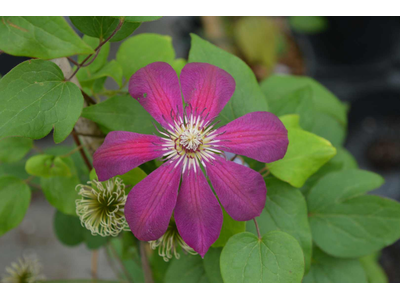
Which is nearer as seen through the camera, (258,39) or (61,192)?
(61,192)

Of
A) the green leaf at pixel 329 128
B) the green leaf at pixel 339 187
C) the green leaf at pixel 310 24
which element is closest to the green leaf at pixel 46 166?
the green leaf at pixel 339 187

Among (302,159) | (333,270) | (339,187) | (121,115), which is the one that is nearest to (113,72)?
(121,115)

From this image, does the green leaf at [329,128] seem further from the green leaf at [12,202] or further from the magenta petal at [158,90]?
the green leaf at [12,202]

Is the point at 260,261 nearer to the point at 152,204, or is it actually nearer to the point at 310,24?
the point at 152,204

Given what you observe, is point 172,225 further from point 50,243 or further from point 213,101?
point 50,243

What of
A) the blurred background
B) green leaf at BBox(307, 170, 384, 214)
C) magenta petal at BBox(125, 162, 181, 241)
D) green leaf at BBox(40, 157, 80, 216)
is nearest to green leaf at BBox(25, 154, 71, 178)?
green leaf at BBox(40, 157, 80, 216)

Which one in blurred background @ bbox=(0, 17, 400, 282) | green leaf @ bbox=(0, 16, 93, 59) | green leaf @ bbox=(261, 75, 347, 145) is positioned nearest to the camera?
green leaf @ bbox=(0, 16, 93, 59)

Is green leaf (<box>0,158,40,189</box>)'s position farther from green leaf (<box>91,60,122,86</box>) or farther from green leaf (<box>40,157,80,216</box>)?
green leaf (<box>91,60,122,86</box>)
